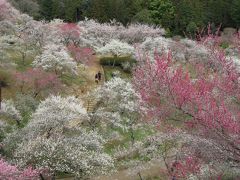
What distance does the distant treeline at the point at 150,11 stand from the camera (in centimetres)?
6116

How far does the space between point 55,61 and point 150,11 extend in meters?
31.5

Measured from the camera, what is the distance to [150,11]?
213 ft

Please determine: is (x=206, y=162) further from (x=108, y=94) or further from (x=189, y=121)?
(x=108, y=94)

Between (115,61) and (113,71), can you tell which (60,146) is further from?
(115,61)

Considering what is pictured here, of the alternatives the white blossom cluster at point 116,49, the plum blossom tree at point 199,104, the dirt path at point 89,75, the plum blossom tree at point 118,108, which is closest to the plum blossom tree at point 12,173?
the plum blossom tree at point 199,104

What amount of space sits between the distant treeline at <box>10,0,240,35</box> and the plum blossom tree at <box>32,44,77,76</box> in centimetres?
2191

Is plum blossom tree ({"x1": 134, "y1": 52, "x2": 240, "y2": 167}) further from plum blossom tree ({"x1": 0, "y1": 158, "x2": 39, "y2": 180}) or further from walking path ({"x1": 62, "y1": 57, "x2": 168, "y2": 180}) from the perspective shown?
walking path ({"x1": 62, "y1": 57, "x2": 168, "y2": 180})

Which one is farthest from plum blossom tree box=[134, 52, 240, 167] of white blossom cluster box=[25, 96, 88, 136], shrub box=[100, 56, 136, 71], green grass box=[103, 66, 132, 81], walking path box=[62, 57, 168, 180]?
shrub box=[100, 56, 136, 71]

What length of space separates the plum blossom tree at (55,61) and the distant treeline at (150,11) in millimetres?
21913

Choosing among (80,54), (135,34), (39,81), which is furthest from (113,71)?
(39,81)

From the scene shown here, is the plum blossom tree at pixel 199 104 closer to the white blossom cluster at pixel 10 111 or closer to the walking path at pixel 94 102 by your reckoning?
the walking path at pixel 94 102

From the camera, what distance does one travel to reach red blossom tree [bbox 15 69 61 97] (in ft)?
110

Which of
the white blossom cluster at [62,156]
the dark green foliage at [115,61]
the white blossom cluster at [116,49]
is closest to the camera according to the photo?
the white blossom cluster at [62,156]

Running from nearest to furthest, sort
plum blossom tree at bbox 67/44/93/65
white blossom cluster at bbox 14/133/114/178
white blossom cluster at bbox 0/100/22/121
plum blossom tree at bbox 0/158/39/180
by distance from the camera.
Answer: plum blossom tree at bbox 0/158/39/180, white blossom cluster at bbox 14/133/114/178, white blossom cluster at bbox 0/100/22/121, plum blossom tree at bbox 67/44/93/65
